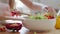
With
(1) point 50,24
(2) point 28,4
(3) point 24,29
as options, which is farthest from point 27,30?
(2) point 28,4

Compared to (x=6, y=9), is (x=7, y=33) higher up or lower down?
lower down

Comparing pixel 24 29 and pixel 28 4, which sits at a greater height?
pixel 28 4

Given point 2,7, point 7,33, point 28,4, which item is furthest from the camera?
point 28,4

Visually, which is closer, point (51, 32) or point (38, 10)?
point (51, 32)

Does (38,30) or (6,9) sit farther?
(6,9)

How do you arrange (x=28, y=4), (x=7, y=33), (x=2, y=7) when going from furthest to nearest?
(x=28, y=4), (x=2, y=7), (x=7, y=33)

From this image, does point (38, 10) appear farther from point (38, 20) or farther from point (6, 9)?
point (38, 20)

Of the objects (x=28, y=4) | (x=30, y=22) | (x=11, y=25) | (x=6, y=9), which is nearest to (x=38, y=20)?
(x=30, y=22)

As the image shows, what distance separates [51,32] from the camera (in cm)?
84

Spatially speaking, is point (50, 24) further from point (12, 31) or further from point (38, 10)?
point (38, 10)

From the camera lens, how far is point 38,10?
1.38 meters

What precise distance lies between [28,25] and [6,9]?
30 cm

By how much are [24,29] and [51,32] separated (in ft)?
0.54

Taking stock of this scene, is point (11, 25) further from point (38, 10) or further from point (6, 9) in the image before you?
point (38, 10)
